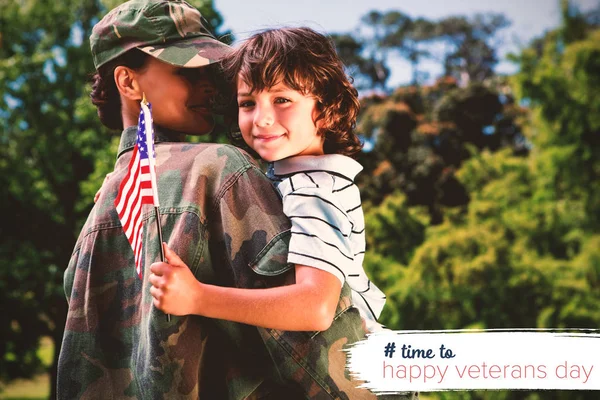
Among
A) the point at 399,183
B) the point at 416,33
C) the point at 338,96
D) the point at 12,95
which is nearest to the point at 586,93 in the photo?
the point at 399,183

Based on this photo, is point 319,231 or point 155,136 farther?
point 155,136

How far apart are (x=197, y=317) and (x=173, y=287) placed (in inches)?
7.5

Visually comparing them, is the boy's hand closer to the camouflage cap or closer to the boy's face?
the boy's face

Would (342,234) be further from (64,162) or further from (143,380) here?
(64,162)

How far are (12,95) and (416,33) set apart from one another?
23.4 metres

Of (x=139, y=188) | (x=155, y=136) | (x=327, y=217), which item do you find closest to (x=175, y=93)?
(x=155, y=136)

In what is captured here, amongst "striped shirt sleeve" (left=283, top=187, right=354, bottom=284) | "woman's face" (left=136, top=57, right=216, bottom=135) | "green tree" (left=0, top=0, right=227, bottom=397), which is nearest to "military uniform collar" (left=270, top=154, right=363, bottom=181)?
"striped shirt sleeve" (left=283, top=187, right=354, bottom=284)

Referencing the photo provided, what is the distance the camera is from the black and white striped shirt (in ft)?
5.29

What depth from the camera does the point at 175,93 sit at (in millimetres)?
2068

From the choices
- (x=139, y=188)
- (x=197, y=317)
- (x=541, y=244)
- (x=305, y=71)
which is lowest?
(x=541, y=244)

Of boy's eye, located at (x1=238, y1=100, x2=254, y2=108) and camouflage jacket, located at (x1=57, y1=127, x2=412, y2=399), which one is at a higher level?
boy's eye, located at (x1=238, y1=100, x2=254, y2=108)

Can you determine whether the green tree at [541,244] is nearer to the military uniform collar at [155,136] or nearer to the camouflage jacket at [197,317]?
the military uniform collar at [155,136]

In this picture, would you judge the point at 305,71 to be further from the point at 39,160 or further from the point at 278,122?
the point at 39,160

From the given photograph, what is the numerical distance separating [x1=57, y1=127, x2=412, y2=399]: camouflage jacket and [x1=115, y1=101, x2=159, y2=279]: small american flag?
48 mm
